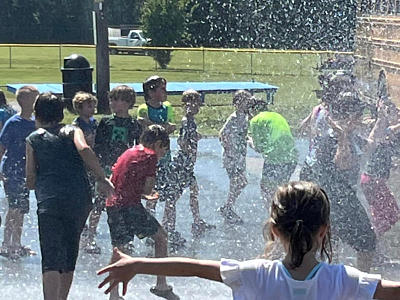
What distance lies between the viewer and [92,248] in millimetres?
6090

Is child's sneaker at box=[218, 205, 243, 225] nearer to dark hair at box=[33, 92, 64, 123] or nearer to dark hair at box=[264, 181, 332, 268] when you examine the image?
dark hair at box=[33, 92, 64, 123]

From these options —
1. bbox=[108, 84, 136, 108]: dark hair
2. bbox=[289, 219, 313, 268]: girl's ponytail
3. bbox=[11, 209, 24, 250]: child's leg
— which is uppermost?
bbox=[108, 84, 136, 108]: dark hair

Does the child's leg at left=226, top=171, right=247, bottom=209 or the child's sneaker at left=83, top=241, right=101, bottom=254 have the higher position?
the child's leg at left=226, top=171, right=247, bottom=209

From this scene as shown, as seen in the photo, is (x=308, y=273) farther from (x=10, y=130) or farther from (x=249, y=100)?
(x=249, y=100)

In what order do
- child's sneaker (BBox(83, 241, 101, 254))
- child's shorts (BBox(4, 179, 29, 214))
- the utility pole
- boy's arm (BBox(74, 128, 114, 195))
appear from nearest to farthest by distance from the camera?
boy's arm (BBox(74, 128, 114, 195))
child's shorts (BBox(4, 179, 29, 214))
child's sneaker (BBox(83, 241, 101, 254))
the utility pole

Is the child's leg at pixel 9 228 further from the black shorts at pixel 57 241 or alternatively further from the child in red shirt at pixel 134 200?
the black shorts at pixel 57 241

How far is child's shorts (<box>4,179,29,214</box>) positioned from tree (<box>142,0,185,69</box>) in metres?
27.3

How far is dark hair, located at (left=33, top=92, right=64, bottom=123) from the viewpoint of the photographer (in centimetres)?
453

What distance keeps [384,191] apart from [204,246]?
1495 millimetres

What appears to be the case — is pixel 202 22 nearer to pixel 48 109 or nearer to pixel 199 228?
pixel 199 228

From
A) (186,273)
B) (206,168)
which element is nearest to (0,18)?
(206,168)

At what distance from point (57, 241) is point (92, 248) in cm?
175

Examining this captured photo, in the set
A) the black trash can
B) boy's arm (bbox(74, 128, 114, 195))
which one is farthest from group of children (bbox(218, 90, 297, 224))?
the black trash can

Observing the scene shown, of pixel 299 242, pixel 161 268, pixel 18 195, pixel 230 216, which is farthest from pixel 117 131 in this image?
pixel 299 242
